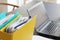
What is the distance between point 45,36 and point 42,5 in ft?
1.24

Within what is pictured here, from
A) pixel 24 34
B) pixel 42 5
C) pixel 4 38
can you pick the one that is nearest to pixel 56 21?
pixel 42 5

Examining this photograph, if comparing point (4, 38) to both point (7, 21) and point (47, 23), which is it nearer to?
point (7, 21)

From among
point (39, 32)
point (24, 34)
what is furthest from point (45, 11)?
point (24, 34)

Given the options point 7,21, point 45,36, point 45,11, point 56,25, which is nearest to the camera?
point 7,21

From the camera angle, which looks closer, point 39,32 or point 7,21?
point 7,21

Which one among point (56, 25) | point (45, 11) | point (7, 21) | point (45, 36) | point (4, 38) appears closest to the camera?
point (4, 38)

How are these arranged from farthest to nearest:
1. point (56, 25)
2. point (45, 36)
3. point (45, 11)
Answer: point (45, 11) → point (56, 25) → point (45, 36)

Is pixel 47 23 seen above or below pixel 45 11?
below

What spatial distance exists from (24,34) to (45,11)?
0.59m

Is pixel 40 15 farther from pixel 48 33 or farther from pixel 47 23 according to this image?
pixel 48 33

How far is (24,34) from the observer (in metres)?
0.64

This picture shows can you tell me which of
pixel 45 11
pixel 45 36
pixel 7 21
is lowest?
pixel 45 36

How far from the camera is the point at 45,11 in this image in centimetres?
118

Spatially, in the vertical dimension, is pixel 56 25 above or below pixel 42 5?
below
